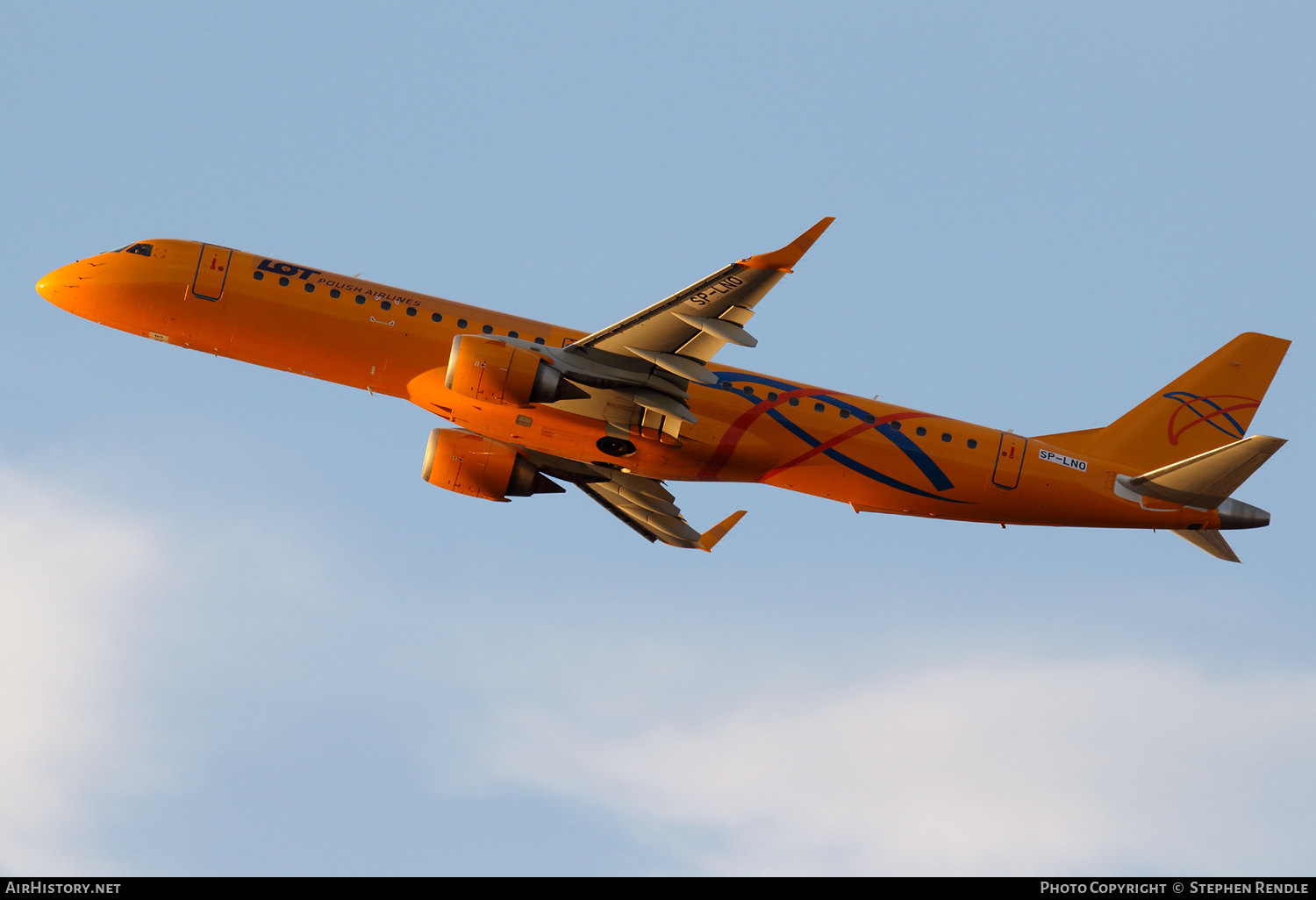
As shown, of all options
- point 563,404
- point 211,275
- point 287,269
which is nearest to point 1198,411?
point 563,404

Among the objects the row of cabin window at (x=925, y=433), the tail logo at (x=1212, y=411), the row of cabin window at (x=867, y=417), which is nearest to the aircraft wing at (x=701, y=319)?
the row of cabin window at (x=867, y=417)

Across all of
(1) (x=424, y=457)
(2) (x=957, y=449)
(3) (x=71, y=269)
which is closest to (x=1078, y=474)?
(2) (x=957, y=449)

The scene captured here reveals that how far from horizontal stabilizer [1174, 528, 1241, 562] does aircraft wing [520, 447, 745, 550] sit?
15.0 m

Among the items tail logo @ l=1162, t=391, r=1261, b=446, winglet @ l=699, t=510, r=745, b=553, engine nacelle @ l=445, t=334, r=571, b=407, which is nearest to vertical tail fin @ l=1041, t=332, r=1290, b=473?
tail logo @ l=1162, t=391, r=1261, b=446

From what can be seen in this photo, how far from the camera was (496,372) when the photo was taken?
36000 mm

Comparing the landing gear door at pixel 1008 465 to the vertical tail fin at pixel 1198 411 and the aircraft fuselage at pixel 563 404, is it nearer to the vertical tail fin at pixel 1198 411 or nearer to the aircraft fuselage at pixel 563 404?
the aircraft fuselage at pixel 563 404

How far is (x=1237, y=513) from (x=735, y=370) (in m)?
17.0

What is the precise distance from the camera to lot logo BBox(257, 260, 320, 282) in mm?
39312

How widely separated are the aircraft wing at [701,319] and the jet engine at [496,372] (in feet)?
5.25

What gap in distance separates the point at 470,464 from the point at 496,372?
6.78 meters

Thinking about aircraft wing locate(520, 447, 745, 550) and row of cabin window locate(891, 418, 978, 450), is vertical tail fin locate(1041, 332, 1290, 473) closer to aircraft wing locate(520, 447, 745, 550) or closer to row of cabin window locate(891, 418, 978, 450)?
row of cabin window locate(891, 418, 978, 450)

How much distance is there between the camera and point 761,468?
4009 cm

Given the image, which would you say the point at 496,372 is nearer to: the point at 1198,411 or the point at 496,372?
the point at 496,372

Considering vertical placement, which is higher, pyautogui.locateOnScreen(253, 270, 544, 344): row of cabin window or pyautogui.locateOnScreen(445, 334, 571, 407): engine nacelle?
pyautogui.locateOnScreen(253, 270, 544, 344): row of cabin window
